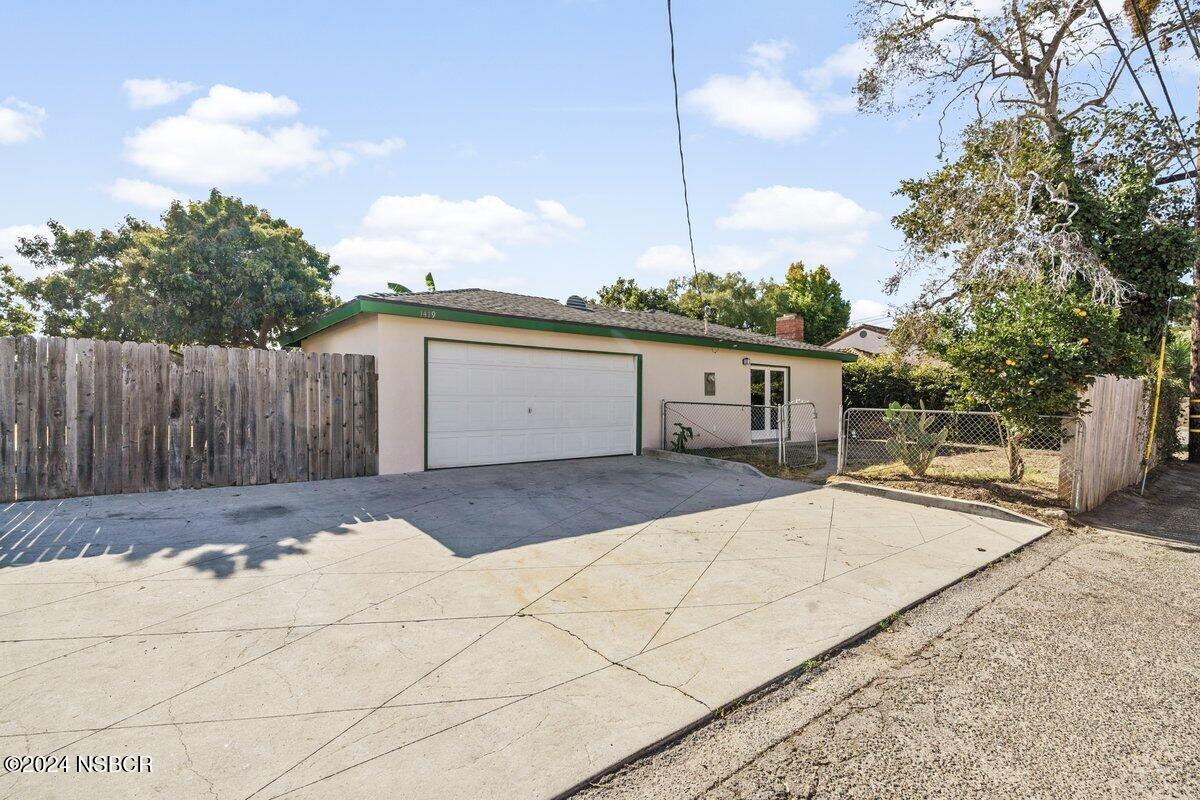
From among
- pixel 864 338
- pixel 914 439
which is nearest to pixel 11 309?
pixel 914 439

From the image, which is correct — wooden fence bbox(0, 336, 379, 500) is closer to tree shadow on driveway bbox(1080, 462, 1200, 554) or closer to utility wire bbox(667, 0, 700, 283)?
utility wire bbox(667, 0, 700, 283)

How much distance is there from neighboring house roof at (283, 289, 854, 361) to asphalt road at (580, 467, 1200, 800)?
7.30m

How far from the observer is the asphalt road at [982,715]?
2.11 metres

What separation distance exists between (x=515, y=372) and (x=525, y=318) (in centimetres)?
99

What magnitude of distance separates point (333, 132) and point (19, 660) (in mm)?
9663

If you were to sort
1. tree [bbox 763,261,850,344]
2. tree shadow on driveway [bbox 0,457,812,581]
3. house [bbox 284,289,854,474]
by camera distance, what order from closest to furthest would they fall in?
tree shadow on driveway [bbox 0,457,812,581]
house [bbox 284,289,854,474]
tree [bbox 763,261,850,344]

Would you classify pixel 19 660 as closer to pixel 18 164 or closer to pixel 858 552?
pixel 858 552

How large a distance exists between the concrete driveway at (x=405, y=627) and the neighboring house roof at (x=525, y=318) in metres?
3.31

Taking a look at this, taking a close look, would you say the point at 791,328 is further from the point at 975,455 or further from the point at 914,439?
the point at 914,439

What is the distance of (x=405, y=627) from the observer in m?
3.31

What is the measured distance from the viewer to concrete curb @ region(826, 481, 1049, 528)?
6.31 metres

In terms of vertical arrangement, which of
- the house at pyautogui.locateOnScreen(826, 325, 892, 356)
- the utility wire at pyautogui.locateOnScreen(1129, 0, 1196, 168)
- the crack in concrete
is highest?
the utility wire at pyautogui.locateOnScreen(1129, 0, 1196, 168)

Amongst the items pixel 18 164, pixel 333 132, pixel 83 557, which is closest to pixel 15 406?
pixel 83 557

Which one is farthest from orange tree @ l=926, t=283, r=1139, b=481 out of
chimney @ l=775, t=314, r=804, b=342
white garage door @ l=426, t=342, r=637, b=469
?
chimney @ l=775, t=314, r=804, b=342
